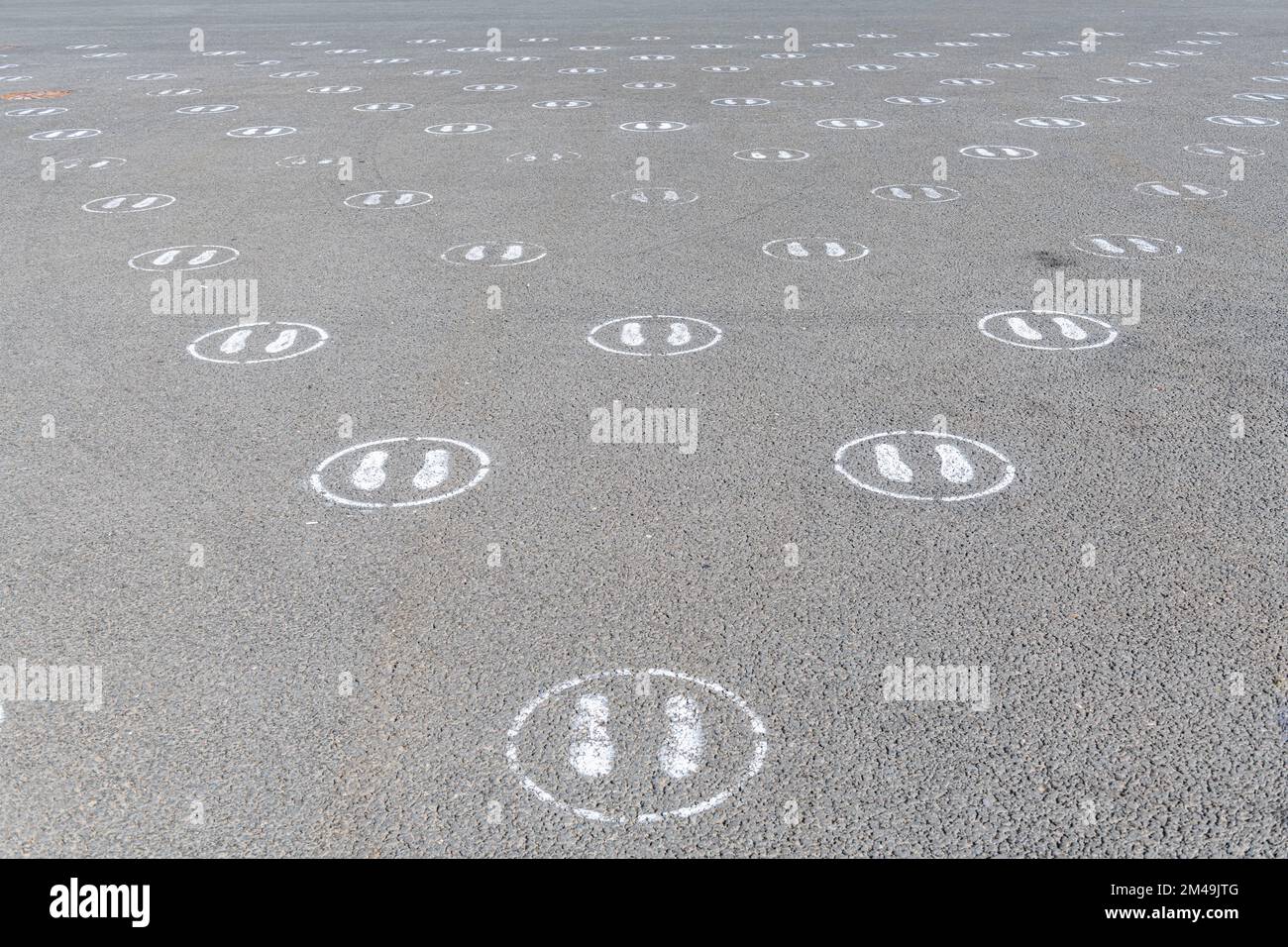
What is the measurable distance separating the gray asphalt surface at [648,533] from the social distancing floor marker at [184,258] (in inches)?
6.7

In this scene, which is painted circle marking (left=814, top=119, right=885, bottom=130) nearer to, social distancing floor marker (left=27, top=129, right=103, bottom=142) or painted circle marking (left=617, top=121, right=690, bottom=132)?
painted circle marking (left=617, top=121, right=690, bottom=132)

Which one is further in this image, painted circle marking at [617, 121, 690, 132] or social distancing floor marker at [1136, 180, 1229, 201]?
painted circle marking at [617, 121, 690, 132]

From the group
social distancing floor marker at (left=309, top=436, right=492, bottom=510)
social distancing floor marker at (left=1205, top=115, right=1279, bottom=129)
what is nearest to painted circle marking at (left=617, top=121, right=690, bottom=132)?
social distancing floor marker at (left=1205, top=115, right=1279, bottom=129)

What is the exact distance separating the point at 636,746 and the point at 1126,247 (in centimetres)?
725

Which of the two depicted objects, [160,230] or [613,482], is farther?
[160,230]

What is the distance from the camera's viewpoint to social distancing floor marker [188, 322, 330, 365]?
788 cm

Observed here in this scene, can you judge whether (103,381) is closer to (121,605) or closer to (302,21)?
(121,605)

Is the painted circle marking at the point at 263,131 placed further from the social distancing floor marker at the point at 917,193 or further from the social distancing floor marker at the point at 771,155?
the social distancing floor marker at the point at 917,193

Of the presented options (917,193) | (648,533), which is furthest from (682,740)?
(917,193)

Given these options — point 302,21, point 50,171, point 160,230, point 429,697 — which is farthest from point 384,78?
point 429,697

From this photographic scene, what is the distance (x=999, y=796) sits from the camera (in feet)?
13.0

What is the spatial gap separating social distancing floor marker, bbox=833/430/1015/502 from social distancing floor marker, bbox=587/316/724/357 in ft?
5.78

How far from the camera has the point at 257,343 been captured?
320 inches
